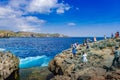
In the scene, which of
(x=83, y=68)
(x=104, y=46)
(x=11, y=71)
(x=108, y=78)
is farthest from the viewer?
(x=104, y=46)

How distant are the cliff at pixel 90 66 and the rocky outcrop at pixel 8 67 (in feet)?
21.3

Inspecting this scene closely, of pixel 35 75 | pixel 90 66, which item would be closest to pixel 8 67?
pixel 35 75

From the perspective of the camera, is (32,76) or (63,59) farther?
(32,76)

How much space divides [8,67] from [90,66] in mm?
13886

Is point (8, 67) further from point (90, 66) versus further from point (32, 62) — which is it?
point (32, 62)

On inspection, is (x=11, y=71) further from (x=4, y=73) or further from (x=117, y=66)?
(x=117, y=66)

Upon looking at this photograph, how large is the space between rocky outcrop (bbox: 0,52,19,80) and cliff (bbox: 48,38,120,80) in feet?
21.3

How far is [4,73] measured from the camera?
116 feet

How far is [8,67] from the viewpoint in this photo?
121ft

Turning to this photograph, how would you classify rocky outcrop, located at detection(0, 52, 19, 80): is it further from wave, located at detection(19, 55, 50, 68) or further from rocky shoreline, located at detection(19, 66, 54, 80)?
wave, located at detection(19, 55, 50, 68)

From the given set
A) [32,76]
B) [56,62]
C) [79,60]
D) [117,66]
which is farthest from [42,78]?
[117,66]

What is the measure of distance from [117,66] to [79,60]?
10.3m

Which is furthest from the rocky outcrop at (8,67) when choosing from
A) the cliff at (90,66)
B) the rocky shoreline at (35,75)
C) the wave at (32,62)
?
the wave at (32,62)

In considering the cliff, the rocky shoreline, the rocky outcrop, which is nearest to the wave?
the rocky shoreline
